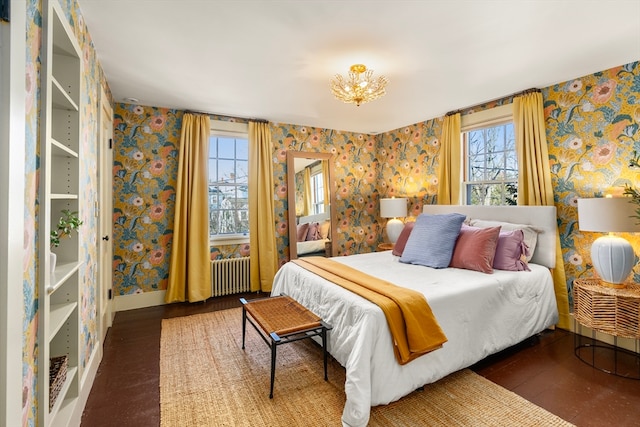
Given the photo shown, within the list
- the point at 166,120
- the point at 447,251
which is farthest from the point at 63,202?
the point at 447,251

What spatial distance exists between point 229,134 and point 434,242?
3.04 m

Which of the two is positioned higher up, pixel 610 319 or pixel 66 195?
pixel 66 195

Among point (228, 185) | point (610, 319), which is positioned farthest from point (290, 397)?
point (228, 185)

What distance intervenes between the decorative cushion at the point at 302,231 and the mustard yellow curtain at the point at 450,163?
196cm

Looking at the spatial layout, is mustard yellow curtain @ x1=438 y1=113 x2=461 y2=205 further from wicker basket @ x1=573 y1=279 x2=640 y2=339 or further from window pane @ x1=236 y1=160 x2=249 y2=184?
window pane @ x1=236 y1=160 x2=249 y2=184

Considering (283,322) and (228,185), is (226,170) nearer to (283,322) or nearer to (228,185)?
(228,185)

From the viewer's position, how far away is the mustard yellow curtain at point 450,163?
4.04 meters

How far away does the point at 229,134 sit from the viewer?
429cm

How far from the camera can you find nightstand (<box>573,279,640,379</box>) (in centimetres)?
225

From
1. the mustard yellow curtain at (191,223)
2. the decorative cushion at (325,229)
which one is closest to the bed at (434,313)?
the mustard yellow curtain at (191,223)

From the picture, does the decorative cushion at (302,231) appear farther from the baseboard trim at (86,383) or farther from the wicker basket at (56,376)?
the wicker basket at (56,376)

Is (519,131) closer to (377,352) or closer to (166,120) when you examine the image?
(377,352)

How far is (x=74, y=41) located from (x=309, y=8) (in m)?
1.36

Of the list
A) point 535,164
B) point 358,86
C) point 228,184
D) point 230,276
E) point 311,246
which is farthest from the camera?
point 311,246
